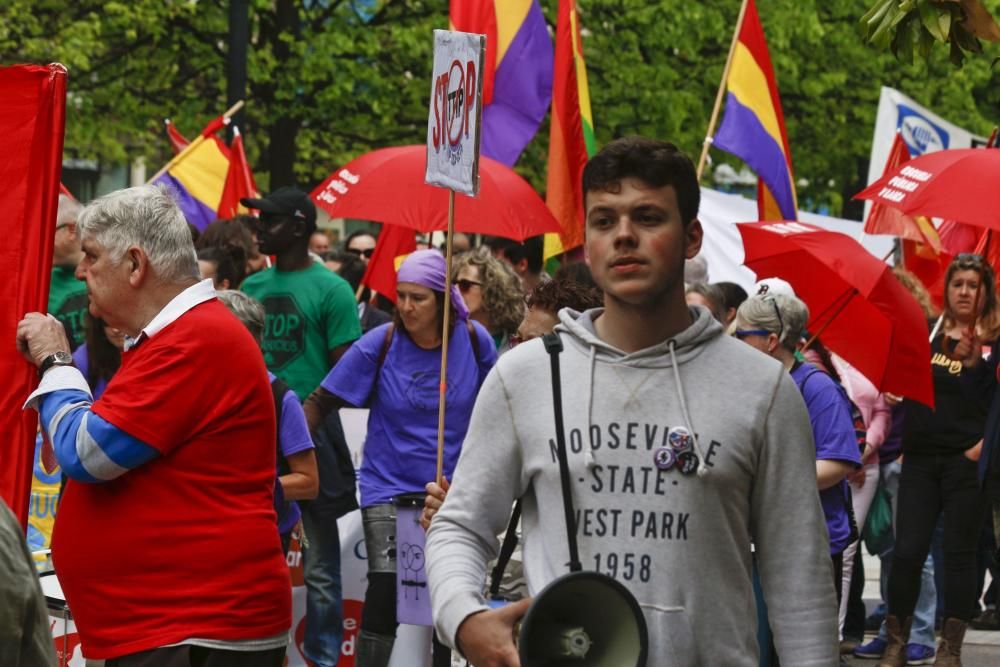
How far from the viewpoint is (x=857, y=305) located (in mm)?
8469

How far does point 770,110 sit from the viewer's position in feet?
41.9

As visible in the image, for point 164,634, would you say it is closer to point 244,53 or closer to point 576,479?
point 576,479

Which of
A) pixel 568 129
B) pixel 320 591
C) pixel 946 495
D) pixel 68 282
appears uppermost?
pixel 568 129

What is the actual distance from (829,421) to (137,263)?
10.6 ft

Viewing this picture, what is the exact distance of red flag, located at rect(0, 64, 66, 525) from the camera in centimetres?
516

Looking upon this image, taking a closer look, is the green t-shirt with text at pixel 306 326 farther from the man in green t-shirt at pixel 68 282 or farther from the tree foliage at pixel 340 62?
the tree foliage at pixel 340 62

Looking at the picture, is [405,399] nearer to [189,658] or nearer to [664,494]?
[189,658]

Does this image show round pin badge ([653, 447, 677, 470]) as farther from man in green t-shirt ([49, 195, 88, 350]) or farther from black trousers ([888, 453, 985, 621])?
black trousers ([888, 453, 985, 621])

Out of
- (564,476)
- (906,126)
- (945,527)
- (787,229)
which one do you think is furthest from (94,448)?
(906,126)

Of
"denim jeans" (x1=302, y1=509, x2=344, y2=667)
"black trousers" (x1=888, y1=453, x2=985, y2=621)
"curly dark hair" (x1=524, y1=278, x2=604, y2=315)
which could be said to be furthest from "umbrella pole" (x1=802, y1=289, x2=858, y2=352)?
"denim jeans" (x1=302, y1=509, x2=344, y2=667)

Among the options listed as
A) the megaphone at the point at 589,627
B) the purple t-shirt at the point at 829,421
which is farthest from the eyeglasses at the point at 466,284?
the megaphone at the point at 589,627

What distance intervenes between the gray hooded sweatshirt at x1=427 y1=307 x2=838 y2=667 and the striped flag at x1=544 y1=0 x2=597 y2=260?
24.3ft

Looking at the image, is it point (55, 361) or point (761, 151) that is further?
point (761, 151)

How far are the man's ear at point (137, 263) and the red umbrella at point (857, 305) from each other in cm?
429
